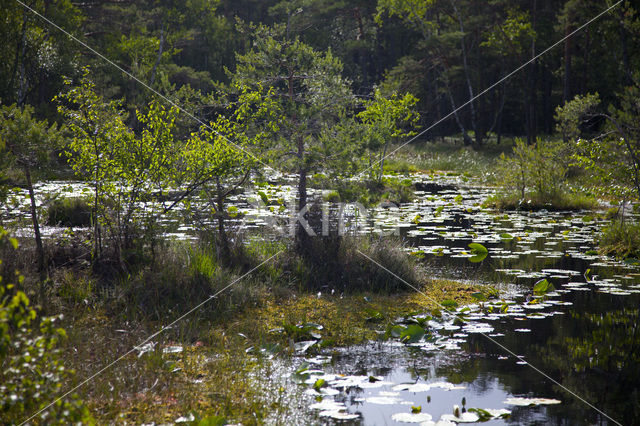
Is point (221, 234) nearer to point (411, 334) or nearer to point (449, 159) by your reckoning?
point (411, 334)

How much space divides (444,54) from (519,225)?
23224 mm

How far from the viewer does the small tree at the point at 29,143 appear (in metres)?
6.72

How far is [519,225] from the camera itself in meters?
13.2

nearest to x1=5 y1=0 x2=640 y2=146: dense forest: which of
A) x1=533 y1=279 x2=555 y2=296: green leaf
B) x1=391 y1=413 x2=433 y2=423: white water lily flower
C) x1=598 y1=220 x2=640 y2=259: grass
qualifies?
x1=598 y1=220 x2=640 y2=259: grass

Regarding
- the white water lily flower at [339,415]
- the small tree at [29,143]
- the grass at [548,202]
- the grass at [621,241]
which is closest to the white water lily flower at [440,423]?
the white water lily flower at [339,415]

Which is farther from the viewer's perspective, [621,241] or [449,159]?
[449,159]

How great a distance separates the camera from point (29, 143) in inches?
270

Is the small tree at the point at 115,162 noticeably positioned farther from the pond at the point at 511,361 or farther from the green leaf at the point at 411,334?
the green leaf at the point at 411,334

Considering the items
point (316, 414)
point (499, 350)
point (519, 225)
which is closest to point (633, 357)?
point (499, 350)

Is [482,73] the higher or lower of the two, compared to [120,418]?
higher

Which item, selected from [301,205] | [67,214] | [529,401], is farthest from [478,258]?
[67,214]

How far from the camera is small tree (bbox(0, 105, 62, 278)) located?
6.72 metres

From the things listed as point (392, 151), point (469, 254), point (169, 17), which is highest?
point (169, 17)

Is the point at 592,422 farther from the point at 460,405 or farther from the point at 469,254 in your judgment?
the point at 469,254
